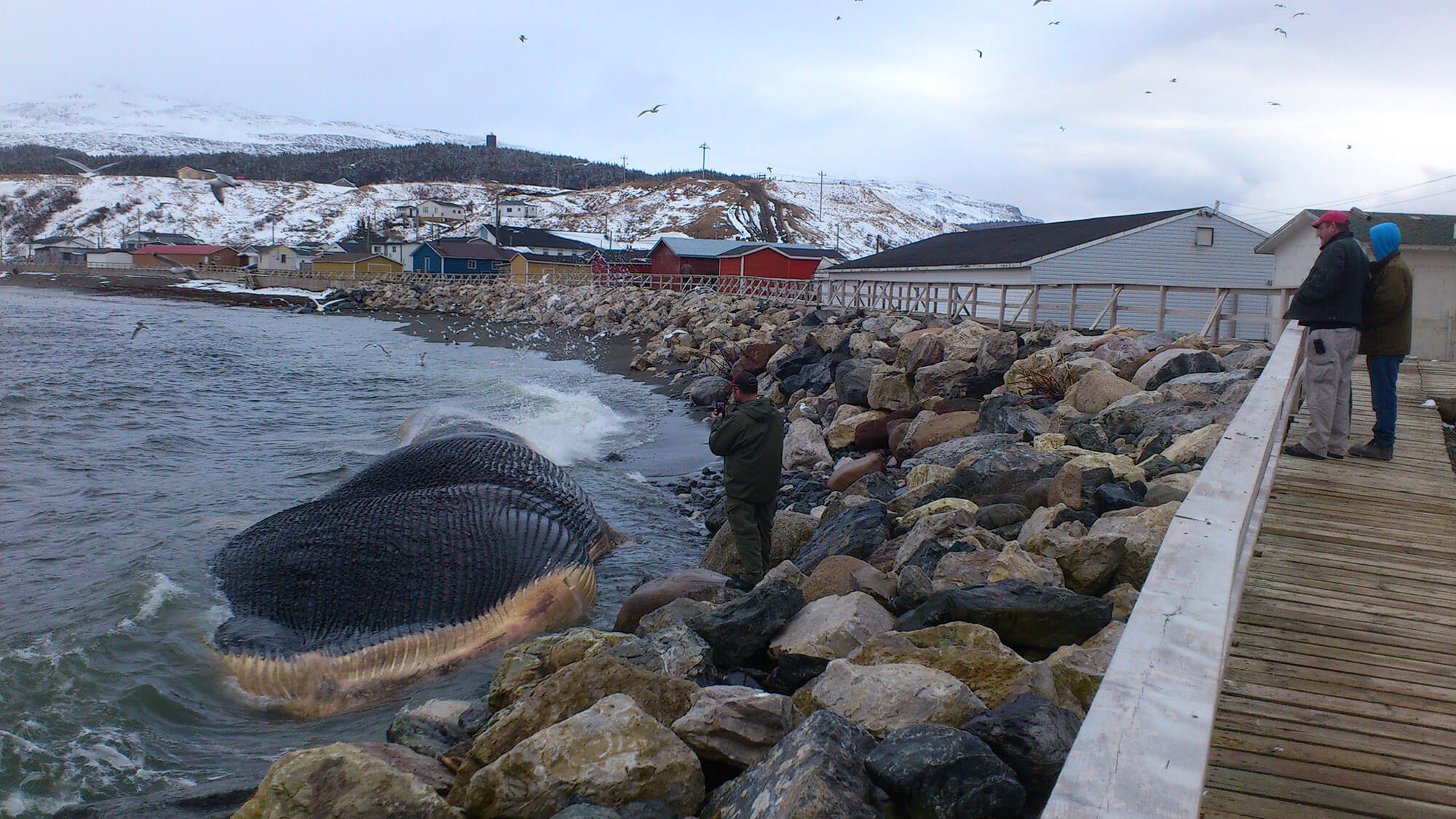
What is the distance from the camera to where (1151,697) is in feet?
6.09

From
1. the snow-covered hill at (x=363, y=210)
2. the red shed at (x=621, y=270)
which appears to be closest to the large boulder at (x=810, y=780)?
the red shed at (x=621, y=270)

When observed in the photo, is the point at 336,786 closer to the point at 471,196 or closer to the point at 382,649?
the point at 382,649

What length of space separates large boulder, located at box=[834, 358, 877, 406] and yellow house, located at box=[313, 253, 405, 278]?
78.2m

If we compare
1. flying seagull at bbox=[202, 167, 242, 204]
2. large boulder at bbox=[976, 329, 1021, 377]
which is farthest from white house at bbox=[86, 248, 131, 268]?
large boulder at bbox=[976, 329, 1021, 377]

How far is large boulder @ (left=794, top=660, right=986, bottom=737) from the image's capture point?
3646 mm

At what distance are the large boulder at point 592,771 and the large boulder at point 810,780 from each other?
0.20m

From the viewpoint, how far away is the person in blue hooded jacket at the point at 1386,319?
20.2ft

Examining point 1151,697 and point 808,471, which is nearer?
point 1151,697

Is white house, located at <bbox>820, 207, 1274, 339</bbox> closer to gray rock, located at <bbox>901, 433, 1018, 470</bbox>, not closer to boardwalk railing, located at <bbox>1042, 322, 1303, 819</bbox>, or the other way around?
gray rock, located at <bbox>901, 433, 1018, 470</bbox>

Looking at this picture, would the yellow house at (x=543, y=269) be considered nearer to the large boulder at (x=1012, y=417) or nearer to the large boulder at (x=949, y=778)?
the large boulder at (x=1012, y=417)

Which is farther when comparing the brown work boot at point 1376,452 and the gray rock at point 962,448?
the gray rock at point 962,448

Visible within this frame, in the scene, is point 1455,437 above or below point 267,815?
above

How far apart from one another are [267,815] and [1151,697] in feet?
11.1

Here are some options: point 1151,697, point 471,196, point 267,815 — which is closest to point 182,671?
point 267,815
